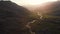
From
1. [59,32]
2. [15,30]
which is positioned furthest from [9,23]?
[59,32]

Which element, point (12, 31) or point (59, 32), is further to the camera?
point (59, 32)

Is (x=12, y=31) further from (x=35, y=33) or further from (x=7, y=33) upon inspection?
(x=35, y=33)

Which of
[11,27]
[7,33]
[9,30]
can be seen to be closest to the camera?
[7,33]

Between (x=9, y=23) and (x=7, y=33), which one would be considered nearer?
(x=7, y=33)

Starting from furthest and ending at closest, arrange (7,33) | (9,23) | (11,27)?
(9,23)
(11,27)
(7,33)

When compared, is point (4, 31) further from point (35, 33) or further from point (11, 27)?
point (35, 33)

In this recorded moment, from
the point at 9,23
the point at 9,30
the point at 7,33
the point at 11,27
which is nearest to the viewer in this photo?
the point at 7,33

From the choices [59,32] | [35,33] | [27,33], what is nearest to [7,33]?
[27,33]

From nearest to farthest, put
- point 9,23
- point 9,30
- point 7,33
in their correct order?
1. point 7,33
2. point 9,30
3. point 9,23

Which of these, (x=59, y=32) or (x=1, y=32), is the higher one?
(x=1, y=32)
